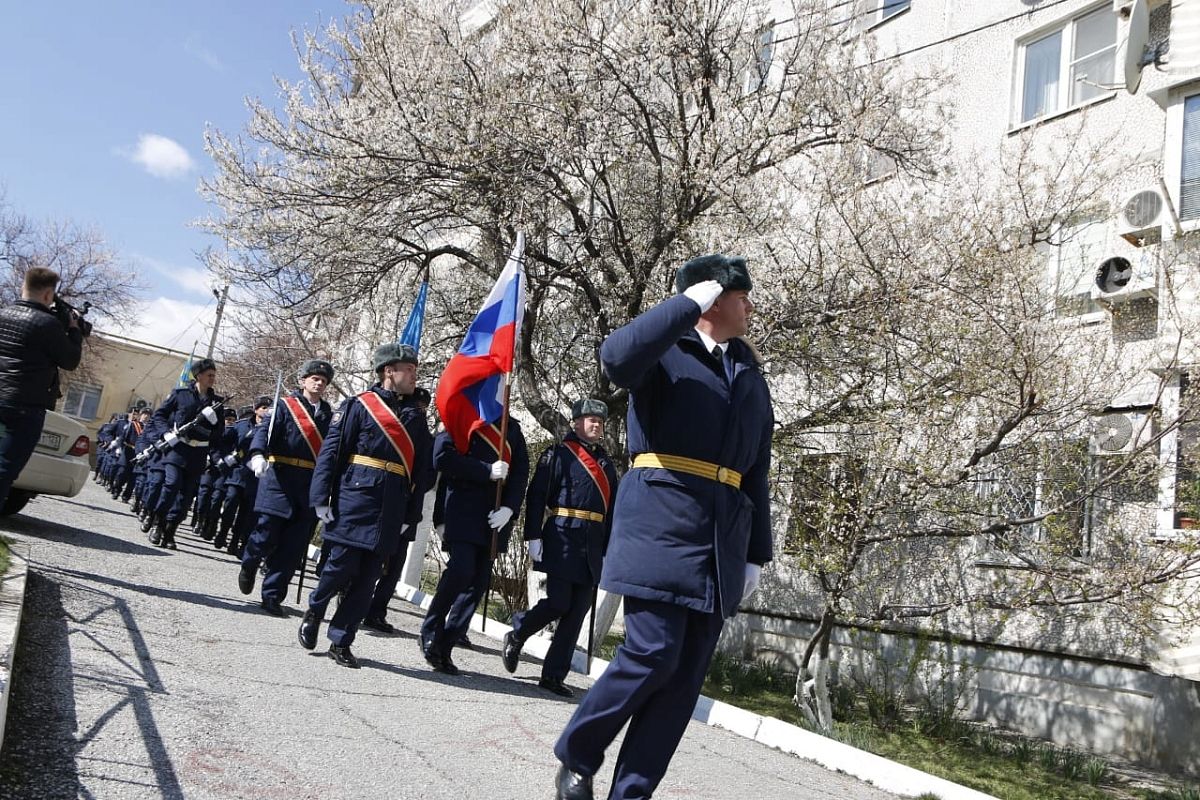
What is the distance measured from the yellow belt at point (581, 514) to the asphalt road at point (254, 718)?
4.02 feet

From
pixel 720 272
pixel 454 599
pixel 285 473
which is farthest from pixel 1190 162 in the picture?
pixel 285 473

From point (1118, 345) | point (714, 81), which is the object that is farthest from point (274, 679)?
point (714, 81)

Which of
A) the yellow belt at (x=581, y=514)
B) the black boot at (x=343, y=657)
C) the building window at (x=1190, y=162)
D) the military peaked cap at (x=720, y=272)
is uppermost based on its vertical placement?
the building window at (x=1190, y=162)

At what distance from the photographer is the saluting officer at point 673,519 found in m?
3.19

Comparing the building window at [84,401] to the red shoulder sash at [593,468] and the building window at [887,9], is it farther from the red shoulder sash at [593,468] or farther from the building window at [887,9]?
the red shoulder sash at [593,468]

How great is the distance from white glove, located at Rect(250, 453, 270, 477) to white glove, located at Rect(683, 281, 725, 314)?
5920 millimetres

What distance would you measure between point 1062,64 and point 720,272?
37.2 feet

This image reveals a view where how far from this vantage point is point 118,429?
2217 cm

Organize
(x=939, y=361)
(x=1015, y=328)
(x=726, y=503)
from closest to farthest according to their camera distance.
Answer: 1. (x=726, y=503)
2. (x=1015, y=328)
3. (x=939, y=361)

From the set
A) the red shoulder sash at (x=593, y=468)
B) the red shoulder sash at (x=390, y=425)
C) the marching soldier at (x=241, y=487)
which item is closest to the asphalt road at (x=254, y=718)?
the red shoulder sash at (x=390, y=425)

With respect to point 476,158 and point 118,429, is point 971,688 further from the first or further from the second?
point 118,429

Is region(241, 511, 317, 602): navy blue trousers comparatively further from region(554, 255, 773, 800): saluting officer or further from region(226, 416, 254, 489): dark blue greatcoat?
region(554, 255, 773, 800): saluting officer

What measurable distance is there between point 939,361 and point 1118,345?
1.67 m

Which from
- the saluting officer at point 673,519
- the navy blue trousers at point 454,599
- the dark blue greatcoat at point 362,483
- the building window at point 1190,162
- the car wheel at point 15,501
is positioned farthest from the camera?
the car wheel at point 15,501
